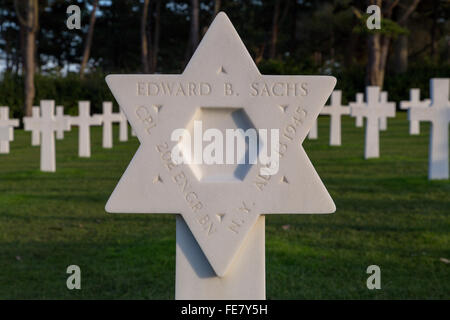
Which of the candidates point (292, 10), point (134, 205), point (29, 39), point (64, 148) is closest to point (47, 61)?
point (292, 10)

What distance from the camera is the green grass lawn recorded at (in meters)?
4.36

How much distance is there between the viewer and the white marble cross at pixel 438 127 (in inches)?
352

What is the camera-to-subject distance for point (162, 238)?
18.5 feet

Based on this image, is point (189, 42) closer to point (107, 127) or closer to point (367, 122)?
point (107, 127)

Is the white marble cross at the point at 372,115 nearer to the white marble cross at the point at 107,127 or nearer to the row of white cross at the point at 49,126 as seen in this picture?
the row of white cross at the point at 49,126

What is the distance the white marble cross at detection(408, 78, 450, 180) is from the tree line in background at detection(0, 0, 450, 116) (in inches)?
704

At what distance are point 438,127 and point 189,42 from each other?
2506 centimetres

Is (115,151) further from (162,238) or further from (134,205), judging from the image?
(134,205)

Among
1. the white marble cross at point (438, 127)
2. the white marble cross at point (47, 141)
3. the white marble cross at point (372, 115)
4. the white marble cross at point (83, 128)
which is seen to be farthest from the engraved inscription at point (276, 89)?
the white marble cross at point (83, 128)

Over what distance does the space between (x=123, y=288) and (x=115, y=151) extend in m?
10.8

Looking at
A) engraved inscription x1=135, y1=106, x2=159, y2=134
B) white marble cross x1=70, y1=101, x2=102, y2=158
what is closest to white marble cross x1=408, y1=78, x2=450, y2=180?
white marble cross x1=70, y1=101, x2=102, y2=158

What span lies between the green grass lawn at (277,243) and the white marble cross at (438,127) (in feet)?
0.79

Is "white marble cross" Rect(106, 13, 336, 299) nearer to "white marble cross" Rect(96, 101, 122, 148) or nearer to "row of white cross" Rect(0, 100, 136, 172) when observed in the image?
"row of white cross" Rect(0, 100, 136, 172)

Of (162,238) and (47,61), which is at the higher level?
(47,61)
